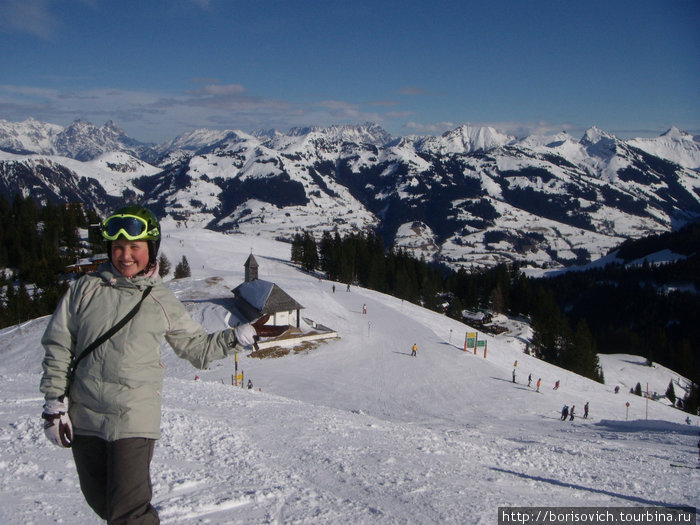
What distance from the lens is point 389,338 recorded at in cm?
4597

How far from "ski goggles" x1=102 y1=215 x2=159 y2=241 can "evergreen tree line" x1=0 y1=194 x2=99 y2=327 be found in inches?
2349

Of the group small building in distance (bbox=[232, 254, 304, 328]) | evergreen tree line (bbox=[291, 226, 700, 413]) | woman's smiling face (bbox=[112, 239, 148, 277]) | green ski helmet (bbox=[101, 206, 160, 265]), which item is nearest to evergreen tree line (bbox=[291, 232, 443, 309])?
evergreen tree line (bbox=[291, 226, 700, 413])

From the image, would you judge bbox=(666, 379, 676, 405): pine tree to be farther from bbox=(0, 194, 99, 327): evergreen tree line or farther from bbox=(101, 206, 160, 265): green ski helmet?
bbox=(0, 194, 99, 327): evergreen tree line

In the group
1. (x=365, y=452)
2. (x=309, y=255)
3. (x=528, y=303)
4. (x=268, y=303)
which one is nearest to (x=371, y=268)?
(x=309, y=255)

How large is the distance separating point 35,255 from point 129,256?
80837 mm

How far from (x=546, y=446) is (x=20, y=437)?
15.9 meters

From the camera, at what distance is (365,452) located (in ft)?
40.0

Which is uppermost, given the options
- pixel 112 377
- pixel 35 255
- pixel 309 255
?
pixel 112 377

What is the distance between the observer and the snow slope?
307 inches

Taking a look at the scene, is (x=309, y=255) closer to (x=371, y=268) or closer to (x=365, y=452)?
(x=371, y=268)

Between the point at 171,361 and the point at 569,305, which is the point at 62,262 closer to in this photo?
the point at 171,361

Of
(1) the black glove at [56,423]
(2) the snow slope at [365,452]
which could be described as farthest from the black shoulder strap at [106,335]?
(2) the snow slope at [365,452]

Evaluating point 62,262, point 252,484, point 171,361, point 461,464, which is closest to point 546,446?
point 461,464

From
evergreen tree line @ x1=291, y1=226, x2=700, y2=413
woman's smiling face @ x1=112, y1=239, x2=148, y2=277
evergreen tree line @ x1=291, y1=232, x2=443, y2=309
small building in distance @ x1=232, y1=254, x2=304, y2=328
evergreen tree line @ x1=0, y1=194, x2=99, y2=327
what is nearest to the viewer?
woman's smiling face @ x1=112, y1=239, x2=148, y2=277
